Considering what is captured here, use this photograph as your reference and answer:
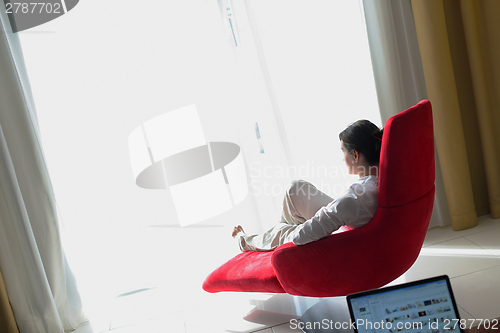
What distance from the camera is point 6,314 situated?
2.07 metres

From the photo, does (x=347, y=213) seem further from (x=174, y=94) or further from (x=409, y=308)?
(x=174, y=94)

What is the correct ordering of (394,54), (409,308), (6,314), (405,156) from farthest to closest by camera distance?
(394,54), (6,314), (405,156), (409,308)

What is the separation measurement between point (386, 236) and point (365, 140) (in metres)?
0.39

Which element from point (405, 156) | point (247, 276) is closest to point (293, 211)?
point (247, 276)

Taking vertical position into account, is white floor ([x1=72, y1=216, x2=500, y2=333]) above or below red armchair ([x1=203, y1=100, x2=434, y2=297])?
below

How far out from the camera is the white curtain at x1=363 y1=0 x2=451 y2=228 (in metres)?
2.43

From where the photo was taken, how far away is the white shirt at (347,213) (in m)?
1.46

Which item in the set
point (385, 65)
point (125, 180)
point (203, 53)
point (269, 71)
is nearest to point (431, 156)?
point (385, 65)

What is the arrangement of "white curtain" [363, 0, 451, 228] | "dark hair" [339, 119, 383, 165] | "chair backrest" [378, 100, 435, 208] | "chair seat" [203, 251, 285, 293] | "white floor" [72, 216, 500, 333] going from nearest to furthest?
1. "chair backrest" [378, 100, 435, 208]
2. "dark hair" [339, 119, 383, 165]
3. "chair seat" [203, 251, 285, 293]
4. "white floor" [72, 216, 500, 333]
5. "white curtain" [363, 0, 451, 228]

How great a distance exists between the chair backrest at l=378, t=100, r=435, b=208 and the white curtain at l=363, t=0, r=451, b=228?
1105 millimetres

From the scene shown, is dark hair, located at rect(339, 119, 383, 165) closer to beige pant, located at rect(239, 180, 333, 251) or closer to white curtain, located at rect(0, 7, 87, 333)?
beige pant, located at rect(239, 180, 333, 251)

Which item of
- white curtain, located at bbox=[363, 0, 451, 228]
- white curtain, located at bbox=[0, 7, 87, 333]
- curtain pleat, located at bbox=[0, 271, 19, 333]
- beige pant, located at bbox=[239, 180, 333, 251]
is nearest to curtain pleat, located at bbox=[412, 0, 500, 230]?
white curtain, located at bbox=[363, 0, 451, 228]

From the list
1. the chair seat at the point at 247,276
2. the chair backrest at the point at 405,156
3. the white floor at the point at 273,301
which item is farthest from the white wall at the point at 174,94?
the chair backrest at the point at 405,156

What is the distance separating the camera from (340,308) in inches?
72.4
